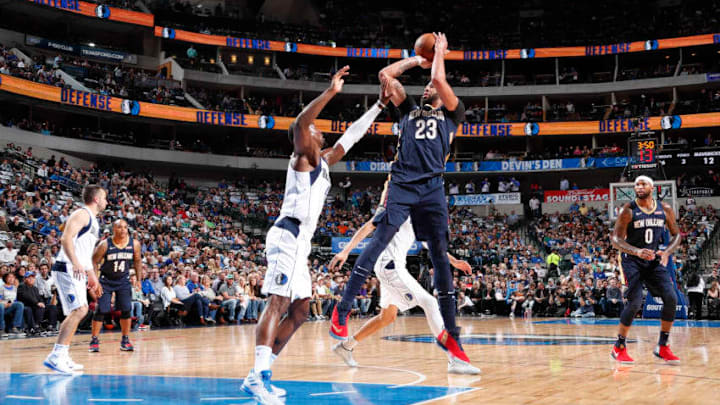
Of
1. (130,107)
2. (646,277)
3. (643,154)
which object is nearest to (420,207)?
(646,277)

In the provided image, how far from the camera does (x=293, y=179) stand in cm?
509

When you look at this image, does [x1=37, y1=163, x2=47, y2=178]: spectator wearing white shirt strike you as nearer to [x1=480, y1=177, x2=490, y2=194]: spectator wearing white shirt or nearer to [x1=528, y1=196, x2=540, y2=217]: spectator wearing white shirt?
[x1=480, y1=177, x2=490, y2=194]: spectator wearing white shirt

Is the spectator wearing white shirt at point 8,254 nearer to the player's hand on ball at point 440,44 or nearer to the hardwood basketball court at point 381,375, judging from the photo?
the hardwood basketball court at point 381,375

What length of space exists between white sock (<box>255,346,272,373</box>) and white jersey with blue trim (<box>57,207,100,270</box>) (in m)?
3.27

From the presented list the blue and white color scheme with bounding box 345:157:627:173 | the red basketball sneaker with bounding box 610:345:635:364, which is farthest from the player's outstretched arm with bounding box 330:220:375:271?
the blue and white color scheme with bounding box 345:157:627:173

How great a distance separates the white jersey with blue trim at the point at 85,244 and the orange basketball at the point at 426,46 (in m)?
4.00

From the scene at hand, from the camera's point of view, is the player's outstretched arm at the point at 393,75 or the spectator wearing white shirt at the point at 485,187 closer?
the player's outstretched arm at the point at 393,75

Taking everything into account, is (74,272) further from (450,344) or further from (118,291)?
(450,344)

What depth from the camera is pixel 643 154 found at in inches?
864

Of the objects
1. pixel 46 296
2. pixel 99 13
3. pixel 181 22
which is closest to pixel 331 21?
pixel 181 22

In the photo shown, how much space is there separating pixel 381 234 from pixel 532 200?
1160 inches

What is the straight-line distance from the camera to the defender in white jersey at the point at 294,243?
15.7ft

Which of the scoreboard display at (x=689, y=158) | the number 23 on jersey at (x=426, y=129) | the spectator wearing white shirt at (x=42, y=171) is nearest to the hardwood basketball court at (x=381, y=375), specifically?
the number 23 on jersey at (x=426, y=129)

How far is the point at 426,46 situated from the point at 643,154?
59.6 ft
